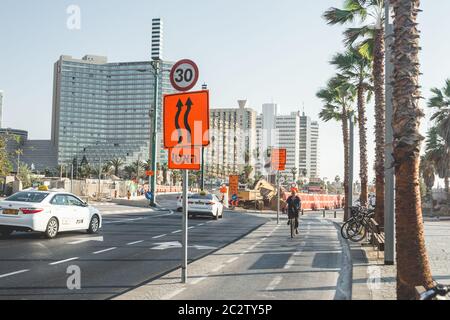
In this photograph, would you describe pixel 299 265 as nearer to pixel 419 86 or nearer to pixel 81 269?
pixel 81 269

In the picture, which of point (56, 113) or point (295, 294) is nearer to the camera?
point (295, 294)

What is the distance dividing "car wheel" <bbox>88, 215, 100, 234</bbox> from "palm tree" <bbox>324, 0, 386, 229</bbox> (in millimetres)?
9548

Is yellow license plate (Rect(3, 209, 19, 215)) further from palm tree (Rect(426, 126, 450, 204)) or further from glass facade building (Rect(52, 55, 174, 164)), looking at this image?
glass facade building (Rect(52, 55, 174, 164))

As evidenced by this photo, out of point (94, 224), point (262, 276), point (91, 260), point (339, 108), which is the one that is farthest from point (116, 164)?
point (262, 276)

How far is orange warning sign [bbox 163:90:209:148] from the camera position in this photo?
8109 mm

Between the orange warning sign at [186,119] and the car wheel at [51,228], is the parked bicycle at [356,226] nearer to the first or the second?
the car wheel at [51,228]

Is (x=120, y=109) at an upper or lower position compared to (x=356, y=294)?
upper

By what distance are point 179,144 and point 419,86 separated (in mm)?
3827

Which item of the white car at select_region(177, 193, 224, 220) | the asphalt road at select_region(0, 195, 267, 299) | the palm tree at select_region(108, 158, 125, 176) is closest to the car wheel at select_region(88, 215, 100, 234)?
the asphalt road at select_region(0, 195, 267, 299)

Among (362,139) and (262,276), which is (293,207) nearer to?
(262,276)

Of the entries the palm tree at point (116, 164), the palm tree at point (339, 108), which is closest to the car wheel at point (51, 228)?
the palm tree at point (339, 108)

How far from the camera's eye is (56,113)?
6250 inches

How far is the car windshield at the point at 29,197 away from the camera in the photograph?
14.4m
